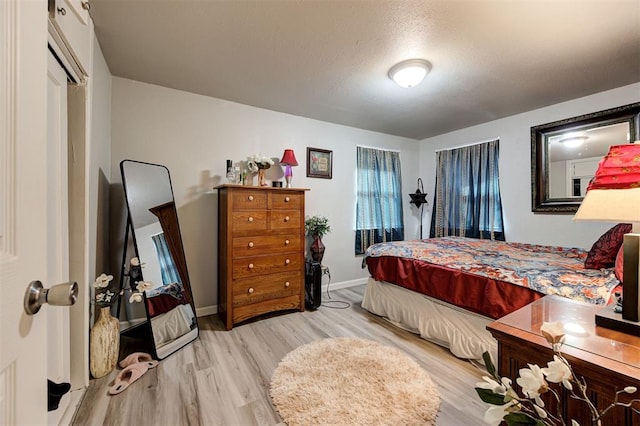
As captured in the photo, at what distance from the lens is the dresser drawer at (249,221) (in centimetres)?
257

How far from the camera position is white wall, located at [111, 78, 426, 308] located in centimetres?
257

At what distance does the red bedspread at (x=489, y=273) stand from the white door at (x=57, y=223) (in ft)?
8.11

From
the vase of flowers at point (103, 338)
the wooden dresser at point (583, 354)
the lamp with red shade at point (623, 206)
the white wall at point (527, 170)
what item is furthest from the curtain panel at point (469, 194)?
the vase of flowers at point (103, 338)

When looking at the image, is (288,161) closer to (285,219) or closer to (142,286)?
(285,219)

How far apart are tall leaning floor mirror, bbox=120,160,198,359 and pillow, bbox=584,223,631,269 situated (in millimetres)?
3171

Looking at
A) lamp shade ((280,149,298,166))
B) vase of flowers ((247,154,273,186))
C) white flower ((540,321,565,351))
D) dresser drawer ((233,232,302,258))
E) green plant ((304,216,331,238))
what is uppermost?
lamp shade ((280,149,298,166))

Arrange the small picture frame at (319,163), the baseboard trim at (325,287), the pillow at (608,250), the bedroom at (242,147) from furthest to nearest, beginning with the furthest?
the small picture frame at (319,163)
the baseboard trim at (325,287)
the bedroom at (242,147)
the pillow at (608,250)

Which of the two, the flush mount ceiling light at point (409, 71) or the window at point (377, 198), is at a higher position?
the flush mount ceiling light at point (409, 71)

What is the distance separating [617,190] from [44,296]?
5.59 feet

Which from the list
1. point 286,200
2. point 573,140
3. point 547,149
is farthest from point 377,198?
point 573,140

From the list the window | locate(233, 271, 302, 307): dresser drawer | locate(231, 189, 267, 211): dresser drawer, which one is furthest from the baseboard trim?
locate(231, 189, 267, 211): dresser drawer

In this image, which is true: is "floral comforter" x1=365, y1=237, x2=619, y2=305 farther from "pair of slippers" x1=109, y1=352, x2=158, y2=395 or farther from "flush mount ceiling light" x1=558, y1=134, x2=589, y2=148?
"pair of slippers" x1=109, y1=352, x2=158, y2=395

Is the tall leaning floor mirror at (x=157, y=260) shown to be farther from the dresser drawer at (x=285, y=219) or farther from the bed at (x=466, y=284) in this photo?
the bed at (x=466, y=284)

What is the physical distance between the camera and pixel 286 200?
291 cm
